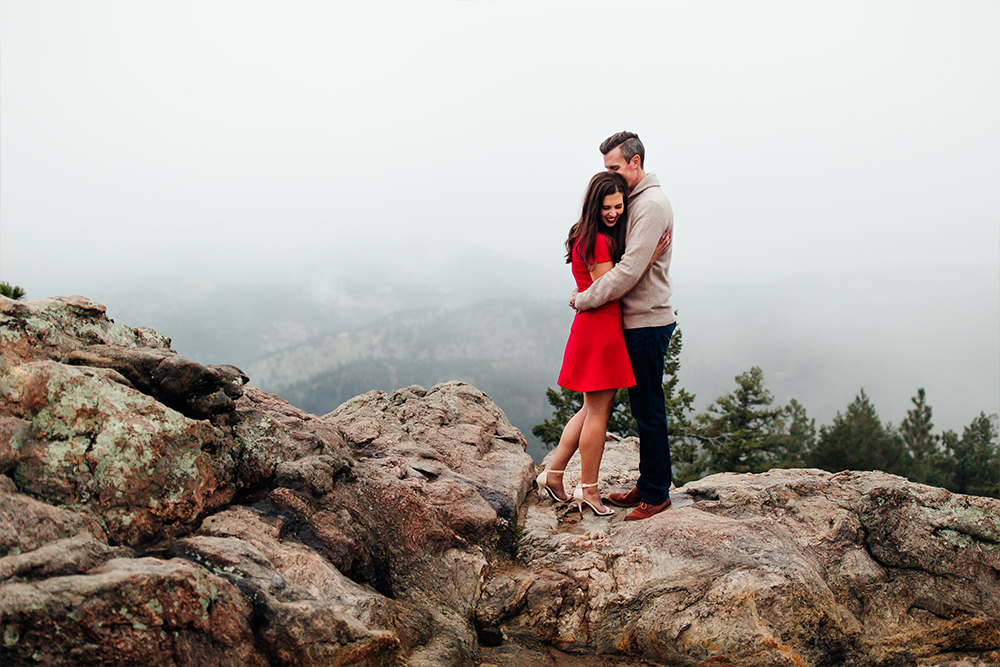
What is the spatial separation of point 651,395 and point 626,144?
2881mm

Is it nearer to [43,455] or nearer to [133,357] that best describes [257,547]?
[43,455]

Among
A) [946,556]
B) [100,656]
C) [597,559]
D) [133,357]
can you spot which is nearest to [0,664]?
[100,656]

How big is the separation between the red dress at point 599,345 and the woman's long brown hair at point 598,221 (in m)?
0.07

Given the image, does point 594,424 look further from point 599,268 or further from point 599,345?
point 599,268

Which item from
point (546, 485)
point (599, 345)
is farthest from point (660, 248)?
point (546, 485)

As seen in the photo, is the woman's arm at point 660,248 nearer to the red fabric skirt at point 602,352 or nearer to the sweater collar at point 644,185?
the red fabric skirt at point 602,352

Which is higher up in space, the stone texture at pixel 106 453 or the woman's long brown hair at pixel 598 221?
the woman's long brown hair at pixel 598 221

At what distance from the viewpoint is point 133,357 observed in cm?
541

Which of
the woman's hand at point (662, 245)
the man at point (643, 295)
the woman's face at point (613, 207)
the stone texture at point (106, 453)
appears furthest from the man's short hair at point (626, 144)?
the stone texture at point (106, 453)

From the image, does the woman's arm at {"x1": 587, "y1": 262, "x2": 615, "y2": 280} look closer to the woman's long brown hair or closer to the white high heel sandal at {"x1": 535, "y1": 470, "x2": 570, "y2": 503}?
the woman's long brown hair

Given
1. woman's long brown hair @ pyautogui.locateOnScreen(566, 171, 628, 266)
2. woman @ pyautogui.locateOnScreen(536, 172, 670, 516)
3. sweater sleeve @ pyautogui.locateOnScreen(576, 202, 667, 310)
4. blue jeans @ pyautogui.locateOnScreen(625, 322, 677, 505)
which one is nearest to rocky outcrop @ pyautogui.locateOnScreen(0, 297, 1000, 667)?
blue jeans @ pyautogui.locateOnScreen(625, 322, 677, 505)

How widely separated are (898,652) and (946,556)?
112 centimetres

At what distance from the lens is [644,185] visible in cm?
666

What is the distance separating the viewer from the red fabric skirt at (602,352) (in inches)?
264
